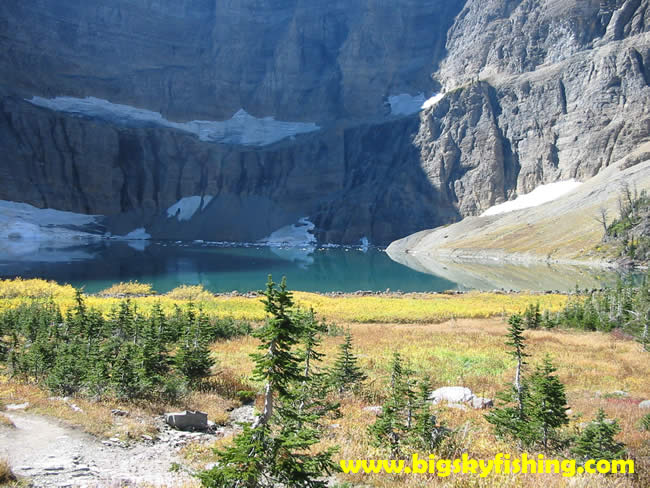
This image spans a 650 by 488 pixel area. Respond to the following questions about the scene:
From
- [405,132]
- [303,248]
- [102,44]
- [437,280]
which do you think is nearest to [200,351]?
[437,280]

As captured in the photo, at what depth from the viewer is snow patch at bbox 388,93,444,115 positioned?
164012 millimetres

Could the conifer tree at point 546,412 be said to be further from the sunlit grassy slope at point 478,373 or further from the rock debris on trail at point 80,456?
the rock debris on trail at point 80,456

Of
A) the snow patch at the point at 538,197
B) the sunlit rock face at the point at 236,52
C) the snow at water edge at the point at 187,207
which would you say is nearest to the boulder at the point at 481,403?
the snow patch at the point at 538,197

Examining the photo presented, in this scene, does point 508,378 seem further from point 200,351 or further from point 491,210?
point 491,210

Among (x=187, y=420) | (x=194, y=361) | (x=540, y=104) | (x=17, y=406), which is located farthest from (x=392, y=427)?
(x=540, y=104)

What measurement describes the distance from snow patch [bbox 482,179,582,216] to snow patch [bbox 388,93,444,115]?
58.0m

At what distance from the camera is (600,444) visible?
6867 mm

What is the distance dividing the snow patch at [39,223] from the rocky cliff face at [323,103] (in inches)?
135

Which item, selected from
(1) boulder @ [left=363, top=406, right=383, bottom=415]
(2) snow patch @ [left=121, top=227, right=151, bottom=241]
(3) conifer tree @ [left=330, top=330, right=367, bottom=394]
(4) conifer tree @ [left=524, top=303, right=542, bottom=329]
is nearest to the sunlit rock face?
(2) snow patch @ [left=121, top=227, right=151, bottom=241]

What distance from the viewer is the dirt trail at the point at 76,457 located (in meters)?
6.27

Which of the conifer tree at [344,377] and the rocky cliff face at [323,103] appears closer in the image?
the conifer tree at [344,377]

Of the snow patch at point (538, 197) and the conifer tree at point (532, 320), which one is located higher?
the snow patch at point (538, 197)

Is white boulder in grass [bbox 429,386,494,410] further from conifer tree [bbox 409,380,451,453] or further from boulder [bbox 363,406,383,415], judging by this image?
conifer tree [bbox 409,380,451,453]

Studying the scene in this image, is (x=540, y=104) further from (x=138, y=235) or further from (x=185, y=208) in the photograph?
(x=138, y=235)
